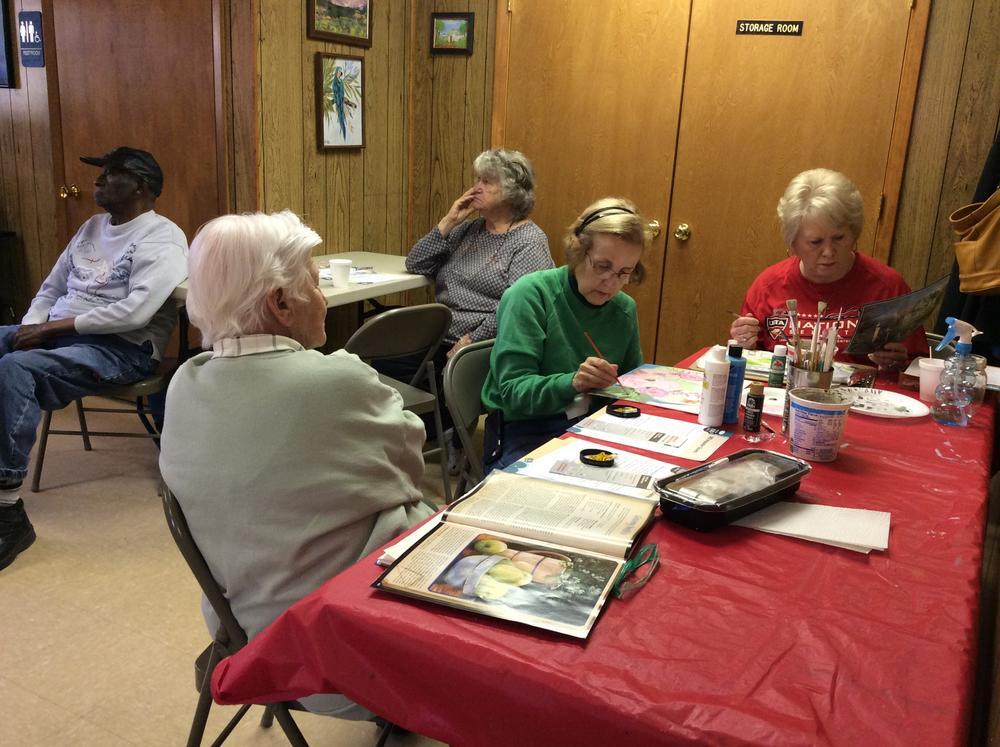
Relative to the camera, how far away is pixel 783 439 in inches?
69.0

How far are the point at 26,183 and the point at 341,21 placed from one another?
186 centimetres

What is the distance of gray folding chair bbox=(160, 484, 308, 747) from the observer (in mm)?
1358

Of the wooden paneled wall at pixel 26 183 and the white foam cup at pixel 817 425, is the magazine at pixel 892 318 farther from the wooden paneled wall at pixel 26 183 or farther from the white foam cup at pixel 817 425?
the wooden paneled wall at pixel 26 183

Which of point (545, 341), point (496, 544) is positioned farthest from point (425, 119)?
point (496, 544)

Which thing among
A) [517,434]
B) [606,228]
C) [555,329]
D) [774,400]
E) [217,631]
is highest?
[606,228]

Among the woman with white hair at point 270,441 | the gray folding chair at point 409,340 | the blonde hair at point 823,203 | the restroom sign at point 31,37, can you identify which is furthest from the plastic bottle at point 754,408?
the restroom sign at point 31,37

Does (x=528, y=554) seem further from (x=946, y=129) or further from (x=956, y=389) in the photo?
(x=946, y=129)

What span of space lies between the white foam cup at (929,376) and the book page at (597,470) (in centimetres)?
89

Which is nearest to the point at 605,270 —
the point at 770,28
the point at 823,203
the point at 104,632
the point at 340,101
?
the point at 823,203

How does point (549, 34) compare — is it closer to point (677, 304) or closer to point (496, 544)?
point (677, 304)

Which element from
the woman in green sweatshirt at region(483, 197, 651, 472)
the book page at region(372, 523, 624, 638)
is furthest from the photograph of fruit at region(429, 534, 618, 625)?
the woman in green sweatshirt at region(483, 197, 651, 472)

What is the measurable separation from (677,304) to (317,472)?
110 inches

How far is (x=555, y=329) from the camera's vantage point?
2.18m

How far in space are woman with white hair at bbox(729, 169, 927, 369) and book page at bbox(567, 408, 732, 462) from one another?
782mm
